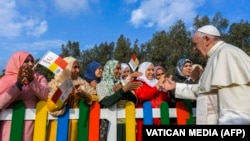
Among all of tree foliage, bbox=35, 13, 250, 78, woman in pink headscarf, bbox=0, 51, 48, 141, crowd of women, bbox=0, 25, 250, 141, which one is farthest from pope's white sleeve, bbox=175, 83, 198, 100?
tree foliage, bbox=35, 13, 250, 78

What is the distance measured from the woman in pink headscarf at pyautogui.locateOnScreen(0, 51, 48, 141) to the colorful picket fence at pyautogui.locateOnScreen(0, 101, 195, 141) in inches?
3.1

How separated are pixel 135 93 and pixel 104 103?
62 centimetres

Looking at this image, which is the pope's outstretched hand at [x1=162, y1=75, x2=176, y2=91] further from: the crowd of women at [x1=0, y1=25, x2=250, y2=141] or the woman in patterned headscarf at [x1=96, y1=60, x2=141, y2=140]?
the woman in patterned headscarf at [x1=96, y1=60, x2=141, y2=140]

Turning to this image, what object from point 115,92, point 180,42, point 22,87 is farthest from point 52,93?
point 180,42

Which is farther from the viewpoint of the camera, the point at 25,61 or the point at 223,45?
the point at 25,61

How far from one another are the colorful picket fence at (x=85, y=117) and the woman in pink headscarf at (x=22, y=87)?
0.08m

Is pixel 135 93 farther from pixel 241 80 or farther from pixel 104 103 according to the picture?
pixel 241 80

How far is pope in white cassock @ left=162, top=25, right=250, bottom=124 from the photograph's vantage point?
2961 mm

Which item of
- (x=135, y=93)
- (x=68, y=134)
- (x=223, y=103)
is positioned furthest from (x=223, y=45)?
(x=68, y=134)

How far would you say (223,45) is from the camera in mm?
3521

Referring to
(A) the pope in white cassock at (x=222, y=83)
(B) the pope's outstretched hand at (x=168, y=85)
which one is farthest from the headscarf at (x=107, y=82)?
(A) the pope in white cassock at (x=222, y=83)

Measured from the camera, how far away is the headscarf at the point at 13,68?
3.90m

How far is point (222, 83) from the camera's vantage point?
3174 millimetres

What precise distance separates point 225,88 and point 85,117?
167cm
